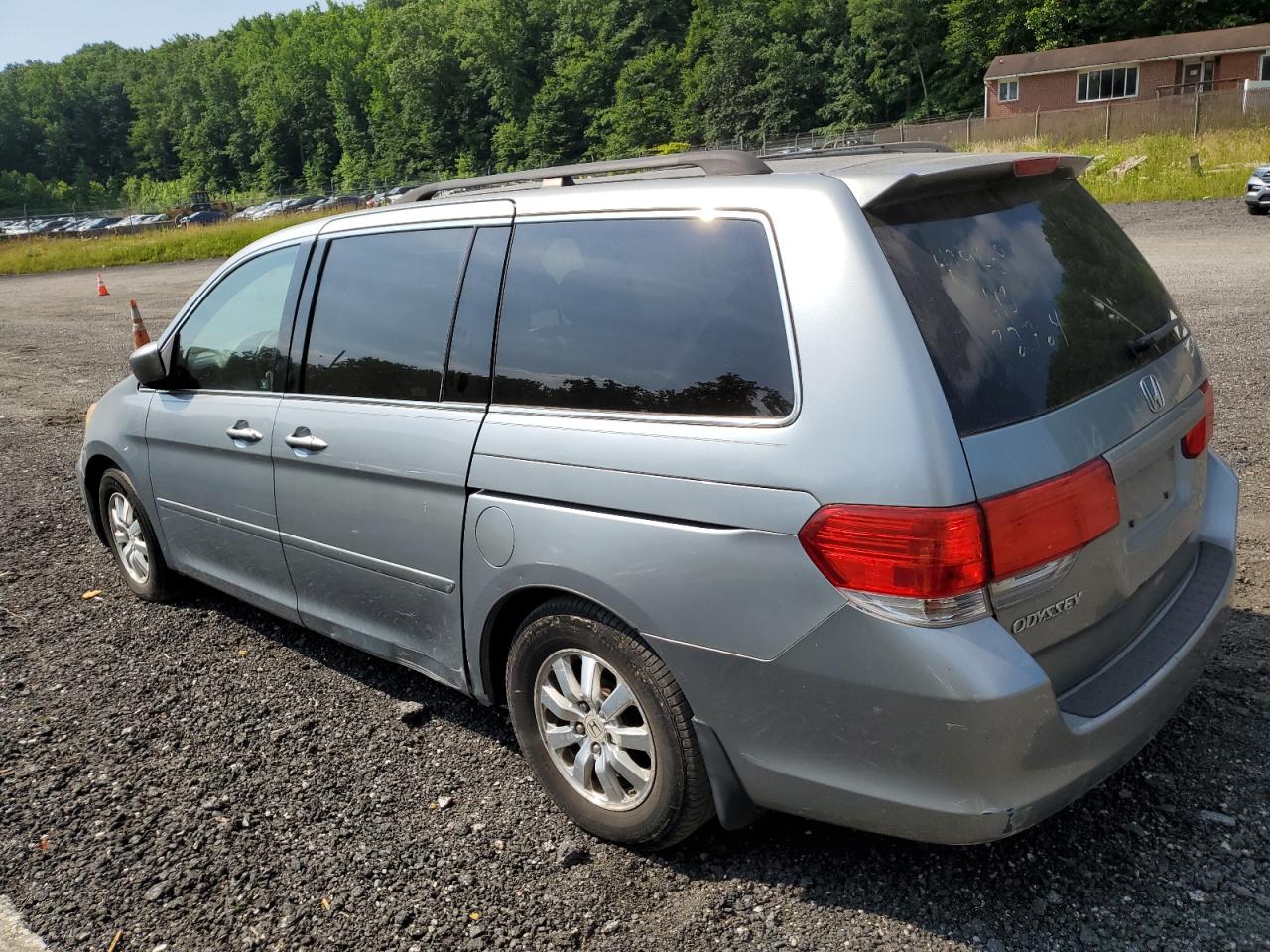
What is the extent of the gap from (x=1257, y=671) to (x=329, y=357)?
354cm

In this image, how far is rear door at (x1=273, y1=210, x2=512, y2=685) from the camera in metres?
3.27

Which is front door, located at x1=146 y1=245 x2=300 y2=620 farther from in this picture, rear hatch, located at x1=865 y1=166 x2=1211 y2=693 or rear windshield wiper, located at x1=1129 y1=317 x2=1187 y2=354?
rear windshield wiper, located at x1=1129 y1=317 x2=1187 y2=354

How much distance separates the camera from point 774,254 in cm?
258

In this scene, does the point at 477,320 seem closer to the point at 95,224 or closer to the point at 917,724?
the point at 917,724

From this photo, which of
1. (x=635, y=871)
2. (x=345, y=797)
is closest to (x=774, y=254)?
(x=635, y=871)

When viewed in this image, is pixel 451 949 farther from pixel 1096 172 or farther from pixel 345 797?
pixel 1096 172

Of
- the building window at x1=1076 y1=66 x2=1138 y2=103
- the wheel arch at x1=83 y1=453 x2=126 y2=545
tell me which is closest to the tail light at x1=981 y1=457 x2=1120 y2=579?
the wheel arch at x1=83 y1=453 x2=126 y2=545

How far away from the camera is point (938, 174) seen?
2596 mm

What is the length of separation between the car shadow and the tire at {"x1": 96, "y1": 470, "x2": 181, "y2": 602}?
3.18 m

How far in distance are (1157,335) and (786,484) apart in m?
1.36

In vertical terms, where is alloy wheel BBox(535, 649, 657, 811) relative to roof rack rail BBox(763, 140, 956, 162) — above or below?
below

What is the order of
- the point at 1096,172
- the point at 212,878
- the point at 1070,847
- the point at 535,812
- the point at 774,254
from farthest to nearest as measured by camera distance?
the point at 1096,172, the point at 535,812, the point at 212,878, the point at 1070,847, the point at 774,254

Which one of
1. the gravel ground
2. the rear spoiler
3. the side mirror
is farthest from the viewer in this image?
the side mirror

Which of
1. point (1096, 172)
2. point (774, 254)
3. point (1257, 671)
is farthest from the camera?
point (1096, 172)
